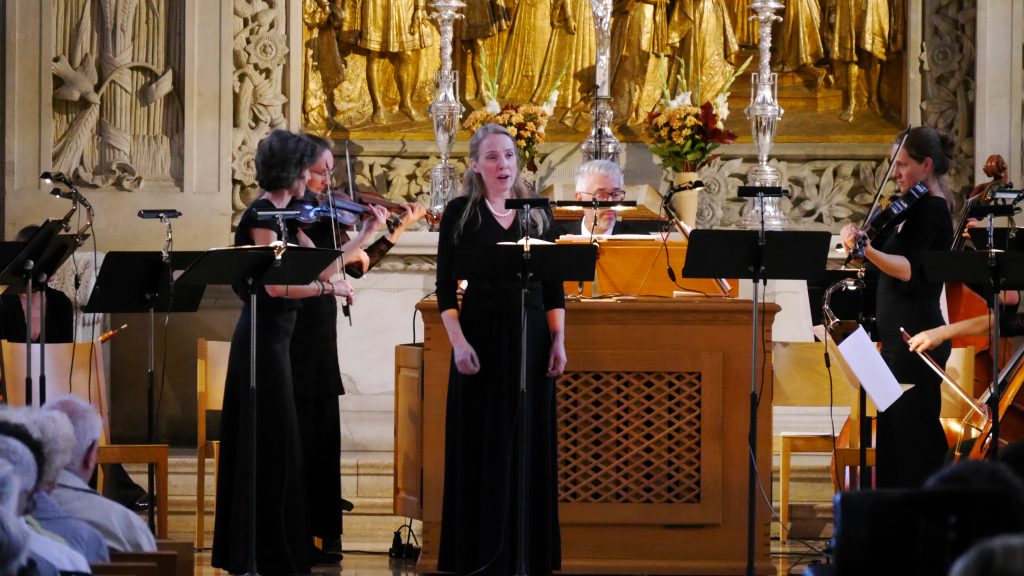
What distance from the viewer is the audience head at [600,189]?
599cm

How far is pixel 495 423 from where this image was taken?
5059mm

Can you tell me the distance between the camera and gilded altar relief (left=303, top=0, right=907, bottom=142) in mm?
8445

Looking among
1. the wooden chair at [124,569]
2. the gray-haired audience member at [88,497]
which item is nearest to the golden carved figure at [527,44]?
the gray-haired audience member at [88,497]

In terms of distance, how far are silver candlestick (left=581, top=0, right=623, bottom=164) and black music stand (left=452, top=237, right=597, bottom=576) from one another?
290cm

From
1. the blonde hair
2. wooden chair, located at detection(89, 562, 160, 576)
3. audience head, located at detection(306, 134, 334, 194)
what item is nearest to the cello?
the blonde hair

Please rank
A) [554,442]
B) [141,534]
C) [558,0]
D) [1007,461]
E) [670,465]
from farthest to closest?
[558,0] < [670,465] < [554,442] < [141,534] < [1007,461]

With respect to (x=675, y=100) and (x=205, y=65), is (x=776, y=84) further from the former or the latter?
(x=205, y=65)

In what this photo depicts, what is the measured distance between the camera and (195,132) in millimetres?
8141

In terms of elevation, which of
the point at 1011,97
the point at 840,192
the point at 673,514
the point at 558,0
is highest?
the point at 558,0

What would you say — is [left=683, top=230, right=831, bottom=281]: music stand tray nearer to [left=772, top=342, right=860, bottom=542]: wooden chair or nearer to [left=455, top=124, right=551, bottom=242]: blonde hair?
[left=455, top=124, right=551, bottom=242]: blonde hair

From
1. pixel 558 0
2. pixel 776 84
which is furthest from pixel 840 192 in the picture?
pixel 558 0

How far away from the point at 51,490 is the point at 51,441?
0.13 metres

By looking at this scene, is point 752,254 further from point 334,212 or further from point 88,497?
point 88,497

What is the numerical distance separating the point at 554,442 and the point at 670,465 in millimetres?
595
